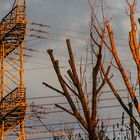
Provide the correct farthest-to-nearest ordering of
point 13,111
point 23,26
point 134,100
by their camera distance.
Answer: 1. point 23,26
2. point 13,111
3. point 134,100

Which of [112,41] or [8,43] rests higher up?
[8,43]

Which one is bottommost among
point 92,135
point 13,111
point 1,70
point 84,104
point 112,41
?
point 92,135

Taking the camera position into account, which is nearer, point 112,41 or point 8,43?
point 112,41

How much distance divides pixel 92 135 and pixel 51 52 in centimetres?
123

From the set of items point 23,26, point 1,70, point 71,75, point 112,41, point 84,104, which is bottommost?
point 84,104

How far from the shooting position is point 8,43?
119 ft

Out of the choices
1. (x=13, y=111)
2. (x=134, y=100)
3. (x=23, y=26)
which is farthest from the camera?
(x=23, y=26)

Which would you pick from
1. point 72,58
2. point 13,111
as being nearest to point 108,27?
point 72,58

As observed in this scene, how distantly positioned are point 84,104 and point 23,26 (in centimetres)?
2997

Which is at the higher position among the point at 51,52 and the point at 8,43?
the point at 8,43

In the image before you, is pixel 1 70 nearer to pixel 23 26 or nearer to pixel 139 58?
pixel 23 26

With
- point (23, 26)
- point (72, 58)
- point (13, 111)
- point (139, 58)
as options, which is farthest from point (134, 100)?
point (23, 26)

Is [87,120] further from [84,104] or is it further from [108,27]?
[108,27]

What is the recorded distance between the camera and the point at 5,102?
3306cm
